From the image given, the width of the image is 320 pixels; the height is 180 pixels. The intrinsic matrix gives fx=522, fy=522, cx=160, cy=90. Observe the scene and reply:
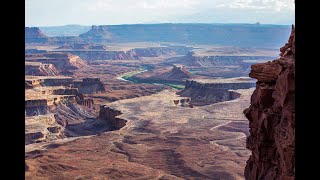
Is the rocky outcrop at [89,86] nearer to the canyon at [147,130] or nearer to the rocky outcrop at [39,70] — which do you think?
the canyon at [147,130]

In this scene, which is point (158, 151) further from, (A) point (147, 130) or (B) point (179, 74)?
(B) point (179, 74)

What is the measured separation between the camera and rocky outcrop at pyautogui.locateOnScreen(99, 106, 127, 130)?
80.9 meters

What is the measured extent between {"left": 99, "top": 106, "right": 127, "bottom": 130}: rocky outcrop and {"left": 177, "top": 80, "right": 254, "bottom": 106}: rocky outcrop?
25619 millimetres

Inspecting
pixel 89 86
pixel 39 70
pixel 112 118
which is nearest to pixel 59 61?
pixel 39 70

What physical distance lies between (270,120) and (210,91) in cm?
9543

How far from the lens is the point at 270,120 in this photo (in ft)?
62.2

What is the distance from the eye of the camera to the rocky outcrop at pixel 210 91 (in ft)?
357

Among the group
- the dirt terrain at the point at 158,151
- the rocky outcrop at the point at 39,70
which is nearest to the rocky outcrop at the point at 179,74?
the rocky outcrop at the point at 39,70

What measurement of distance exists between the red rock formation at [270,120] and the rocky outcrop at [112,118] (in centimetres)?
5844

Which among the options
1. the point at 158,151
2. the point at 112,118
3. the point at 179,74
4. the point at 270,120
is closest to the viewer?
the point at 270,120

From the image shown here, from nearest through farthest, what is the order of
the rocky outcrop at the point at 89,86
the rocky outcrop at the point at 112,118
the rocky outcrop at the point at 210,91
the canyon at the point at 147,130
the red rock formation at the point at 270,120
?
the red rock formation at the point at 270,120 < the canyon at the point at 147,130 < the rocky outcrop at the point at 112,118 < the rocky outcrop at the point at 210,91 < the rocky outcrop at the point at 89,86

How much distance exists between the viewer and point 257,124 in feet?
67.6

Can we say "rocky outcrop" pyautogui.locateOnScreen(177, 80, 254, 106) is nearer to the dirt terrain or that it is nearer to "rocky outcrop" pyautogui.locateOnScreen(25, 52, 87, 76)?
the dirt terrain
